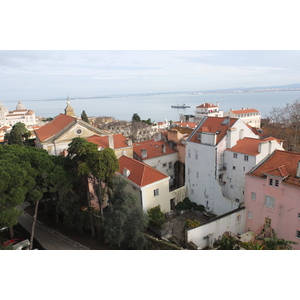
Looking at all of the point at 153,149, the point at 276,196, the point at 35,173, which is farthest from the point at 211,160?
the point at 35,173

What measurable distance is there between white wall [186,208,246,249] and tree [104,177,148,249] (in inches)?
102

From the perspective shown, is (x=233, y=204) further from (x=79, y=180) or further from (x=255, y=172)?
(x=79, y=180)

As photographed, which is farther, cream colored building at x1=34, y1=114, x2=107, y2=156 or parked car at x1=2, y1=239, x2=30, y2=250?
cream colored building at x1=34, y1=114, x2=107, y2=156

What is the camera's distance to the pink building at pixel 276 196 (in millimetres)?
12242

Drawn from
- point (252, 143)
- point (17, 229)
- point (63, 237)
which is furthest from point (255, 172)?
point (17, 229)

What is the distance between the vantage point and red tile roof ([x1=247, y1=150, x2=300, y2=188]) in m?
12.4

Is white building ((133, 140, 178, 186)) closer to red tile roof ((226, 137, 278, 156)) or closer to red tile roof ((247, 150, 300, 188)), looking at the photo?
red tile roof ((226, 137, 278, 156))

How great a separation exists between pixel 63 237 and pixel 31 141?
19.9 m

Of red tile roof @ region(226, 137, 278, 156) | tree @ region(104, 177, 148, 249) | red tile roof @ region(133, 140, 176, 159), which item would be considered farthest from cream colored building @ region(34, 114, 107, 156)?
red tile roof @ region(226, 137, 278, 156)

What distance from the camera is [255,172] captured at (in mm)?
13922

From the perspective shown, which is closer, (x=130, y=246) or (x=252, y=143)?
(x=130, y=246)

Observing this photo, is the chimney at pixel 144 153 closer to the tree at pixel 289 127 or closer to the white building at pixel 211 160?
the white building at pixel 211 160

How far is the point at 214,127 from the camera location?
60.4 ft

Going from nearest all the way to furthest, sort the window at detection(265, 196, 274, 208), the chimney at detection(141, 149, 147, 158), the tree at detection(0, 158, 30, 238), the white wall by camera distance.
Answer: the tree at detection(0, 158, 30, 238)
the window at detection(265, 196, 274, 208)
the white wall
the chimney at detection(141, 149, 147, 158)
